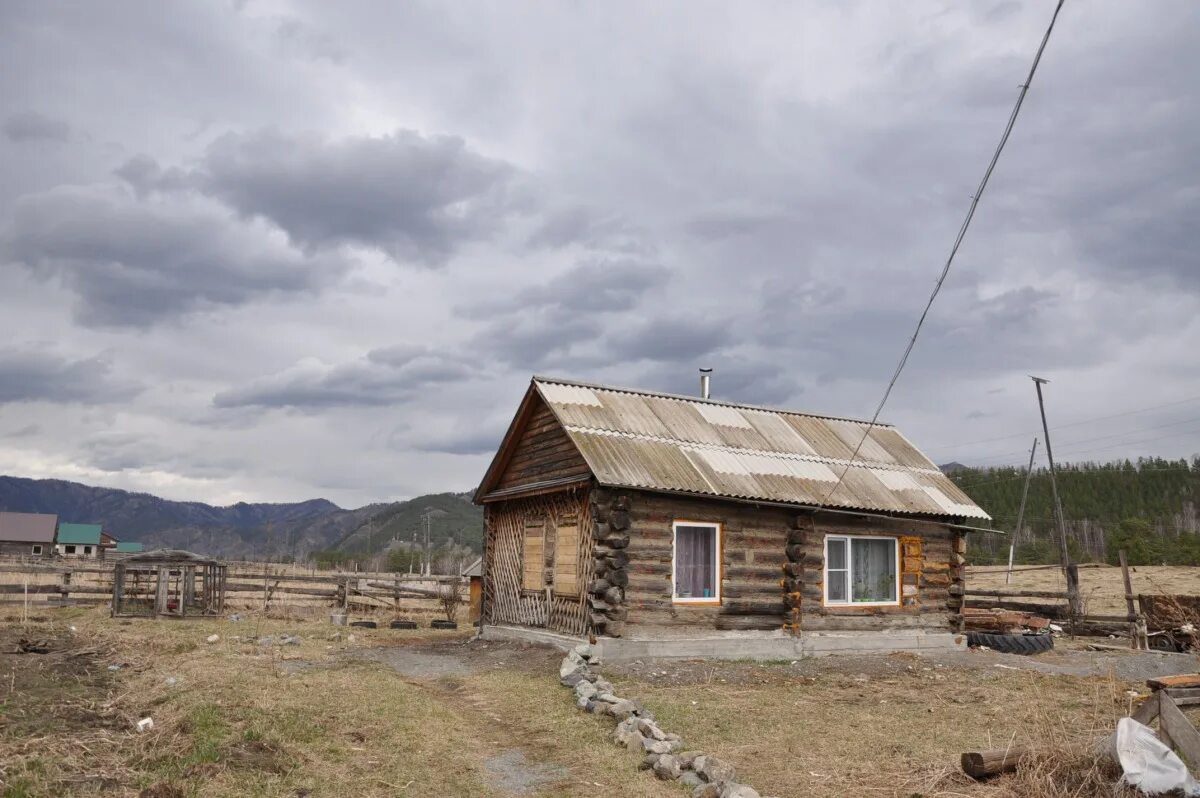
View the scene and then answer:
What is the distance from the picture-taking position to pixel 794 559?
66.5 ft

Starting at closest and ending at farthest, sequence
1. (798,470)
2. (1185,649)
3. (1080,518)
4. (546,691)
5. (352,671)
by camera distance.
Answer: (546,691), (352,671), (798,470), (1185,649), (1080,518)

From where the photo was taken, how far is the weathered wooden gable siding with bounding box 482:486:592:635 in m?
19.2

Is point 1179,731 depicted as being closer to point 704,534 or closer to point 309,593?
point 704,534

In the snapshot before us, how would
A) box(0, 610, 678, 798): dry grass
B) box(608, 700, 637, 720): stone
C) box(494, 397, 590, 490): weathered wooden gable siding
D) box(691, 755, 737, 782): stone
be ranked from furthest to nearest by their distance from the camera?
box(494, 397, 590, 490): weathered wooden gable siding < box(608, 700, 637, 720): stone < box(691, 755, 737, 782): stone < box(0, 610, 678, 798): dry grass

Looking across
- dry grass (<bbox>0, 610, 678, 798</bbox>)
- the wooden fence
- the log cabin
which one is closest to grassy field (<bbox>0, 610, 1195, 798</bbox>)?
dry grass (<bbox>0, 610, 678, 798</bbox>)

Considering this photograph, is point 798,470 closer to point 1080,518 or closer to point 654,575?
point 654,575

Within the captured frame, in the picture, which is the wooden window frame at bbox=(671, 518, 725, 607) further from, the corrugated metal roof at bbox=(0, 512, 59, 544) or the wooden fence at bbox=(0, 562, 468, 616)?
the corrugated metal roof at bbox=(0, 512, 59, 544)

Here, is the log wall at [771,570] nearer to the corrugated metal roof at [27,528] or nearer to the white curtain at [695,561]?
the white curtain at [695,561]

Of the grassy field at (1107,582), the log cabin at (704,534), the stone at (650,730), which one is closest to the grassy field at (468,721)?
the stone at (650,730)

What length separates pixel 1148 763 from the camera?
7836 mm

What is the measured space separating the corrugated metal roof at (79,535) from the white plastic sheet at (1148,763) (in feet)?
396

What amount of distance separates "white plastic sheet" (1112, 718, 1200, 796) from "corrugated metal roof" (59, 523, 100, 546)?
120636 millimetres

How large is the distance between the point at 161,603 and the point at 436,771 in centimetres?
2135

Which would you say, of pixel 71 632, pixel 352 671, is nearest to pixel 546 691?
pixel 352 671
